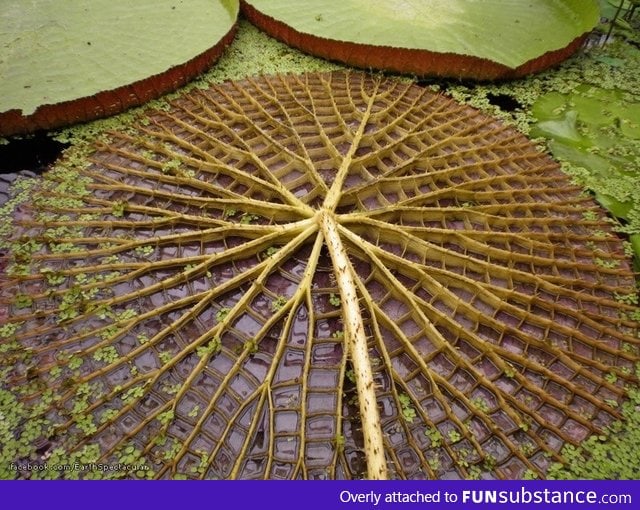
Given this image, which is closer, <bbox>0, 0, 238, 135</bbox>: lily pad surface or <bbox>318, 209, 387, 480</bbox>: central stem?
<bbox>318, 209, 387, 480</bbox>: central stem

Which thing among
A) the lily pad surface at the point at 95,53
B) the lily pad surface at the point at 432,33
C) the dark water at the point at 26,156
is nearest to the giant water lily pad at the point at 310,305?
the dark water at the point at 26,156

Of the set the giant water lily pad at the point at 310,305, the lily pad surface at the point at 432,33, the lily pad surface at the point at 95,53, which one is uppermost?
the lily pad surface at the point at 432,33

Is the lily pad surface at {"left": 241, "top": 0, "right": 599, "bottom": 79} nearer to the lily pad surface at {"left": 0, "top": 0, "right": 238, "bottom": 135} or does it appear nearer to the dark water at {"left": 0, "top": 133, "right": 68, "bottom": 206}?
the lily pad surface at {"left": 0, "top": 0, "right": 238, "bottom": 135}

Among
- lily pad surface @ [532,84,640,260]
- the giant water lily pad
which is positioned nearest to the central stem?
the giant water lily pad

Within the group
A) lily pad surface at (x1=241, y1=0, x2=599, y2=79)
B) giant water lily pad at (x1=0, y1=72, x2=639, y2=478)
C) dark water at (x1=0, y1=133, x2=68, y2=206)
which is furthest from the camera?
lily pad surface at (x1=241, y1=0, x2=599, y2=79)

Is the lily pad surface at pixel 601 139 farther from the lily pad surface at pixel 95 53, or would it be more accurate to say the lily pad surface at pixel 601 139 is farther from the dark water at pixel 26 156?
the dark water at pixel 26 156
